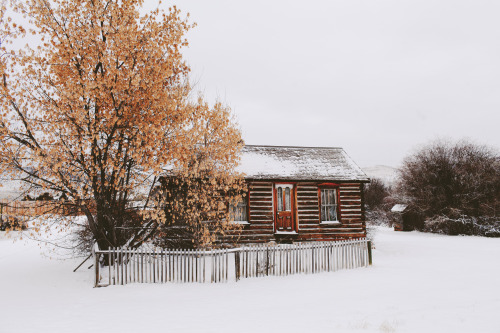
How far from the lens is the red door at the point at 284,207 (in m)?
19.2

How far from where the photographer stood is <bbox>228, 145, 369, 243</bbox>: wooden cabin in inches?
737

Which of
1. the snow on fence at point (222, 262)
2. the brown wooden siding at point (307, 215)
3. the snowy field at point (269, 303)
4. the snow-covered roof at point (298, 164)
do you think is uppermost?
the snow-covered roof at point (298, 164)

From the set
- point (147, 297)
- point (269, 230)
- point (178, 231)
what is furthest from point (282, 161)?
point (147, 297)

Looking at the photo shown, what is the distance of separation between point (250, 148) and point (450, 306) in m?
14.4

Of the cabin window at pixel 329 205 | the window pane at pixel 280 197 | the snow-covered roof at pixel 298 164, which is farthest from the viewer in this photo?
the cabin window at pixel 329 205

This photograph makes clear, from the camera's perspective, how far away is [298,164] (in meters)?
20.2

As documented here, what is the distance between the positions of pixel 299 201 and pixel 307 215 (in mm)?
871

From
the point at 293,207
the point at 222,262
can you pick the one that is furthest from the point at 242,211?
the point at 222,262

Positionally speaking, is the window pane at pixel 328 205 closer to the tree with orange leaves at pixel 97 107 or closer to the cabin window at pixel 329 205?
the cabin window at pixel 329 205

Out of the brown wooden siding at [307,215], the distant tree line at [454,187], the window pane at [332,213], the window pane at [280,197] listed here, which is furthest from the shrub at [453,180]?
the window pane at [280,197]

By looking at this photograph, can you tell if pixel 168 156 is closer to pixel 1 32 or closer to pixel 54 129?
pixel 54 129

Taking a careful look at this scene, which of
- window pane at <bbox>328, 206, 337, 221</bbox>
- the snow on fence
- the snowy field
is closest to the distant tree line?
window pane at <bbox>328, 206, 337, 221</bbox>

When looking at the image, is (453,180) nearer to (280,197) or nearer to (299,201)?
(299,201)

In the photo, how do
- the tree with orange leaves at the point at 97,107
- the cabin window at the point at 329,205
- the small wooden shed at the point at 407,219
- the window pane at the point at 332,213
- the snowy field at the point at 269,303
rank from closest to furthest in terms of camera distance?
the snowy field at the point at 269,303
the tree with orange leaves at the point at 97,107
the cabin window at the point at 329,205
the window pane at the point at 332,213
the small wooden shed at the point at 407,219
